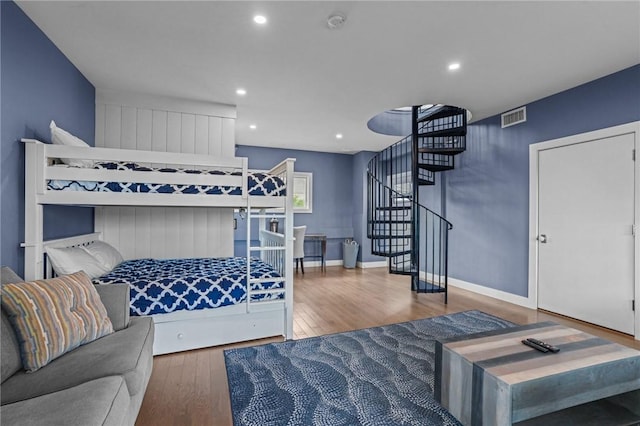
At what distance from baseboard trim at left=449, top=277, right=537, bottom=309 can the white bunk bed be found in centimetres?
307

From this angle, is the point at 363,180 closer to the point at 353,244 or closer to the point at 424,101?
the point at 353,244

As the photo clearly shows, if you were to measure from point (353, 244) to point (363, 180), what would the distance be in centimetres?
143

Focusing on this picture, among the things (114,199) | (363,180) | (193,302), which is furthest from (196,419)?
(363,180)

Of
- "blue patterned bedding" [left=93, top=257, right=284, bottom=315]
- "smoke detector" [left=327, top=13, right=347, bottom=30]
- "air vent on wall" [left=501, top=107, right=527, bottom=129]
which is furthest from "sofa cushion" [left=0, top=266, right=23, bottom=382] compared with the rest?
"air vent on wall" [left=501, top=107, right=527, bottom=129]

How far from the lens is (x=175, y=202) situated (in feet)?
7.99

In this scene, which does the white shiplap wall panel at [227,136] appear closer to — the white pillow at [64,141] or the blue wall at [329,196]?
the white pillow at [64,141]

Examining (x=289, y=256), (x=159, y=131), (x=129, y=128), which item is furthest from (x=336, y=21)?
(x=129, y=128)

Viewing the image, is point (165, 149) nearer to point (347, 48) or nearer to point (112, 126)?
point (112, 126)

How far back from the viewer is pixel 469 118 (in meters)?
4.41

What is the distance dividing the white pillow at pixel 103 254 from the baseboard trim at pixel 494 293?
471 centimetres

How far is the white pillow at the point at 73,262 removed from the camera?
83.9 inches

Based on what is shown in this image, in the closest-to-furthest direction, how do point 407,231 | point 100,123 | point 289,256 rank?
point 289,256 → point 100,123 → point 407,231

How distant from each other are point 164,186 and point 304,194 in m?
4.19

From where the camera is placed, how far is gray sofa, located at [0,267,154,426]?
3.17 ft
